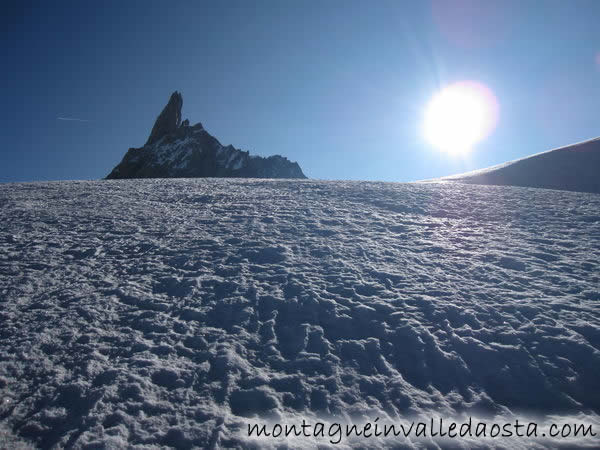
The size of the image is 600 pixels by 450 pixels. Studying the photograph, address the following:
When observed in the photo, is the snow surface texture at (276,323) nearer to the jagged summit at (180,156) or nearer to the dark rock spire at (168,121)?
the jagged summit at (180,156)

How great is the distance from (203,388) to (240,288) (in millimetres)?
1439

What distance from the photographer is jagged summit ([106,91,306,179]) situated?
115438mm

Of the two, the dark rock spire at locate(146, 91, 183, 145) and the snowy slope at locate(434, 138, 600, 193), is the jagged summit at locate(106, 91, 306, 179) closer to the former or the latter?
the dark rock spire at locate(146, 91, 183, 145)

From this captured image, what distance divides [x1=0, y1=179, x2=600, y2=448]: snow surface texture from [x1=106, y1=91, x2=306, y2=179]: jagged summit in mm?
112651

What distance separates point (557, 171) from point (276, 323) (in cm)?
1939

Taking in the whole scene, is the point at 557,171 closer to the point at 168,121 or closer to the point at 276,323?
the point at 276,323

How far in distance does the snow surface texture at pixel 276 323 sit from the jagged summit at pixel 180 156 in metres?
113

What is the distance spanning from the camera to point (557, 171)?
16.6 metres

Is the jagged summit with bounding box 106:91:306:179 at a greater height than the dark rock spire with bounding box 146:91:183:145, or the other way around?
the dark rock spire with bounding box 146:91:183:145

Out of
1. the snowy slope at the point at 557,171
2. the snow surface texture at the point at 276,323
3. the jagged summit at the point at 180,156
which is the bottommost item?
the snow surface texture at the point at 276,323

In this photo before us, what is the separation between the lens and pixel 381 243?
198 inches

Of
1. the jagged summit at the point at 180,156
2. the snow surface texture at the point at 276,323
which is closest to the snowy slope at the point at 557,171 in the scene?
the snow surface texture at the point at 276,323

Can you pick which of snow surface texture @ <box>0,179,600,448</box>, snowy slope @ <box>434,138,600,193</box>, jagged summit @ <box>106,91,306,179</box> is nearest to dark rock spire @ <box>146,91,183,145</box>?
jagged summit @ <box>106,91,306,179</box>

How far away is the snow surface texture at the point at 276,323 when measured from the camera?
216 centimetres
